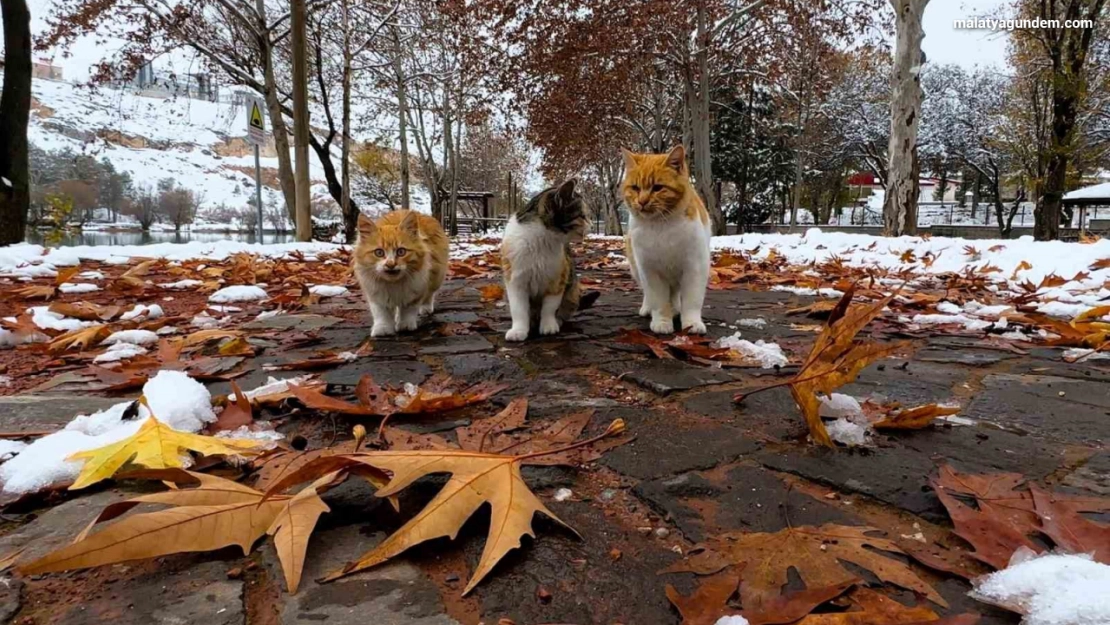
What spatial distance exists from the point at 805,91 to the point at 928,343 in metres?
28.6

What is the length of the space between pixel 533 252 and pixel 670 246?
0.78 metres

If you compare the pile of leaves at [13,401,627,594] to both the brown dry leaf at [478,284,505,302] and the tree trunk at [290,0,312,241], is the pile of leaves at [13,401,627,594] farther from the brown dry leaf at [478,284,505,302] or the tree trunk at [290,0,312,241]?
the tree trunk at [290,0,312,241]

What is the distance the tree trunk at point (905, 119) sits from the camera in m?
10.7

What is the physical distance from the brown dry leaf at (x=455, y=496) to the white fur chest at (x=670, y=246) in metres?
2.18

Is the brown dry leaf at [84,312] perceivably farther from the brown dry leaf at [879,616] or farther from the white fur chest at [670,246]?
the brown dry leaf at [879,616]

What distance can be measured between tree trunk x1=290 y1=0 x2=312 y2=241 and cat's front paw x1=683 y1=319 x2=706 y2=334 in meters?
11.4

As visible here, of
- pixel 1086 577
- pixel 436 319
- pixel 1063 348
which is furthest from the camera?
pixel 436 319

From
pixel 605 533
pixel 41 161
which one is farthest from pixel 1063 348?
pixel 41 161

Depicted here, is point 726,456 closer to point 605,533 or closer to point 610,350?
point 605,533

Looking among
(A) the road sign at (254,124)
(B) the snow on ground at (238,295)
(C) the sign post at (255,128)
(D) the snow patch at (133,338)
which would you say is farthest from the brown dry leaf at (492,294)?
(A) the road sign at (254,124)

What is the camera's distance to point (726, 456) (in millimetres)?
1490

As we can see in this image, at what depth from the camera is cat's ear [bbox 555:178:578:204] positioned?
3107 millimetres

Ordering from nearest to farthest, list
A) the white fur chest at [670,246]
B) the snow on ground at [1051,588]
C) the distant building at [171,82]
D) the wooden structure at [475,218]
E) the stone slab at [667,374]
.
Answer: the snow on ground at [1051,588] < the stone slab at [667,374] < the white fur chest at [670,246] < the distant building at [171,82] < the wooden structure at [475,218]

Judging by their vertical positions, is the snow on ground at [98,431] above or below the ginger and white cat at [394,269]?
below
